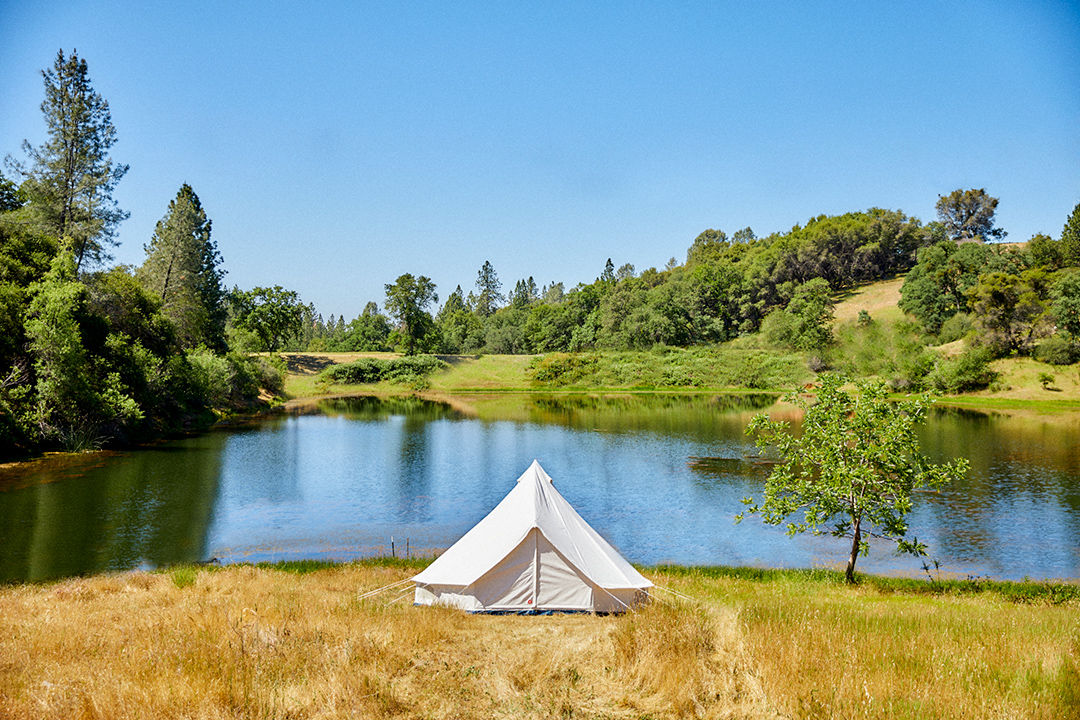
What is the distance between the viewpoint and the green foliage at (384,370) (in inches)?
3425

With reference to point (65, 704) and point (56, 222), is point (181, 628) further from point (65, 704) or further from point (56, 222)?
point (56, 222)

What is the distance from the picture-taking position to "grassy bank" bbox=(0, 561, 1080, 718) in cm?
663

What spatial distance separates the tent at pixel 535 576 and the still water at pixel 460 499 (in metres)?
6.51

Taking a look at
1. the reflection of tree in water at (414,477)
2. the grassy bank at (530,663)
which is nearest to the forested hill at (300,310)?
the reflection of tree in water at (414,477)

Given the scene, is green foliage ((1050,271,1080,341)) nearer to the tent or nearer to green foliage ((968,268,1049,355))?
green foliage ((968,268,1049,355))

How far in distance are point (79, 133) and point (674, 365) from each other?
227 ft

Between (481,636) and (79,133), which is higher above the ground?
(79,133)

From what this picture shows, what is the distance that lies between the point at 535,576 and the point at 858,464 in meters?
8.02

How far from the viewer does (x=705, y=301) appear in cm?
10662

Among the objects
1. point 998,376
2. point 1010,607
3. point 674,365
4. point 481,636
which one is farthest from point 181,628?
point 674,365

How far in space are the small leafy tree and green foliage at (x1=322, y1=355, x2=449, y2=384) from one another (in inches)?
2966

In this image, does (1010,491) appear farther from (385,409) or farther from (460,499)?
(385,409)

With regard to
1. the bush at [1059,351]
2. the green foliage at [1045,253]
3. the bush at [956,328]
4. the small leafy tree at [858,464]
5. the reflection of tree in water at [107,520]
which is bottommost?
the reflection of tree in water at [107,520]

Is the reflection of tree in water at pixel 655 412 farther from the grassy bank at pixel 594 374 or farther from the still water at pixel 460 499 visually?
the grassy bank at pixel 594 374
